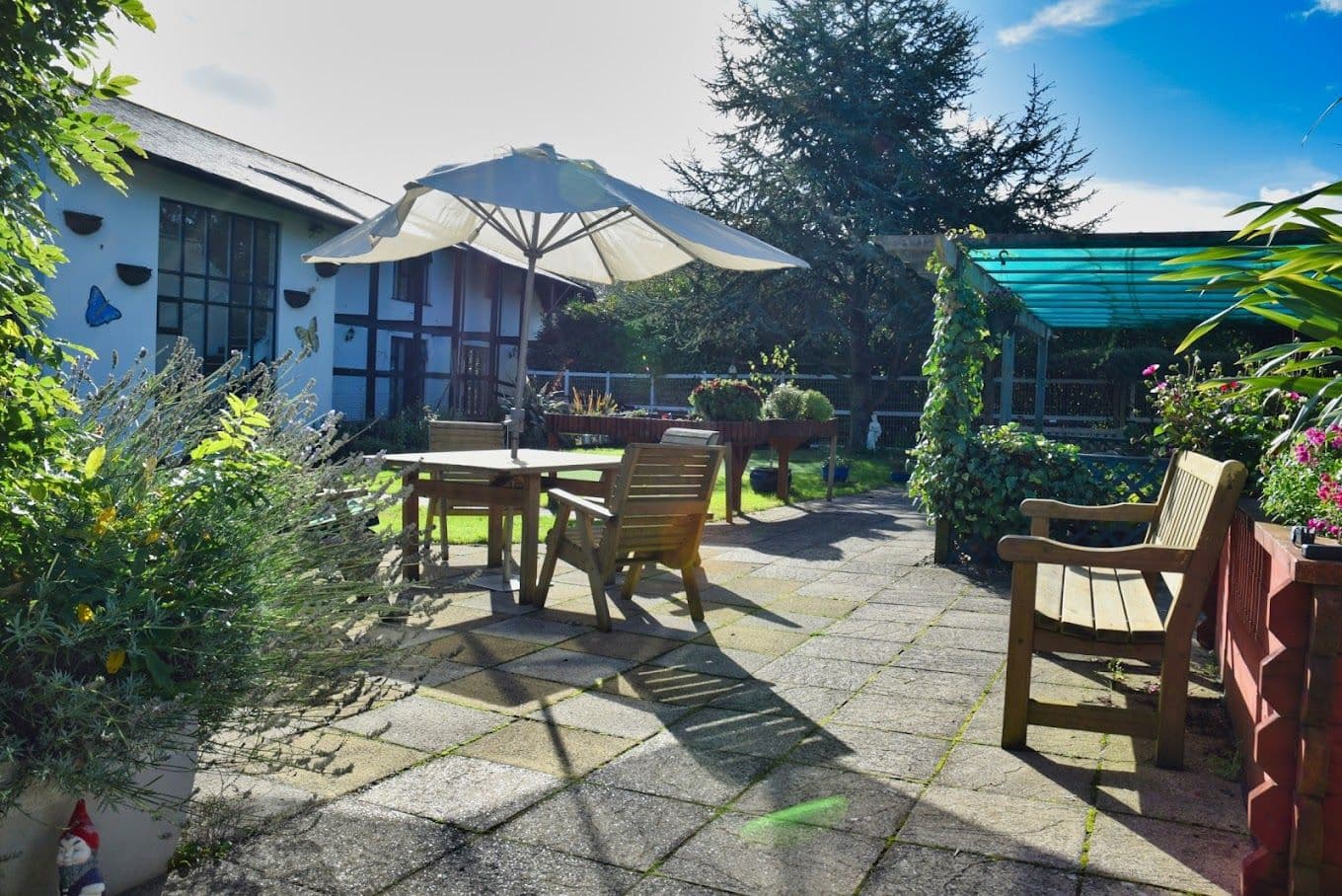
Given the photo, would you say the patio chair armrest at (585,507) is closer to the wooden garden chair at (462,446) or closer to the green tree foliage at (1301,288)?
the wooden garden chair at (462,446)

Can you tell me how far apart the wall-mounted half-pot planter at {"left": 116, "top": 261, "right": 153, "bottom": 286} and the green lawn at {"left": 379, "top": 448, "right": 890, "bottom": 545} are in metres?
5.97

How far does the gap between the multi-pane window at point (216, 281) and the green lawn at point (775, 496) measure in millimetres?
5448

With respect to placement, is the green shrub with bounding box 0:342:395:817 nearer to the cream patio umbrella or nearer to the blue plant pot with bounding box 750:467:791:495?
the cream patio umbrella

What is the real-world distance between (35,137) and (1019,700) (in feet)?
10.1

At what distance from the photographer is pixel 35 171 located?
7.45 ft

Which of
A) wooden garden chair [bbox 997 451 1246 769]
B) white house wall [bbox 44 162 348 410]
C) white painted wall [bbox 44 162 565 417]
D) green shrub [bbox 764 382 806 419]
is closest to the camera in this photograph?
wooden garden chair [bbox 997 451 1246 769]

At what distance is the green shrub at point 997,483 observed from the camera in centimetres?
701

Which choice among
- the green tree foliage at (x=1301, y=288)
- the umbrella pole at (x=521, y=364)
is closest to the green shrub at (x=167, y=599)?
the green tree foliage at (x=1301, y=288)

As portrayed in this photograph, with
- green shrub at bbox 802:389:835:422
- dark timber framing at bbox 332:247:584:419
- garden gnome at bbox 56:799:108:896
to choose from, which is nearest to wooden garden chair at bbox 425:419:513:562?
garden gnome at bbox 56:799:108:896

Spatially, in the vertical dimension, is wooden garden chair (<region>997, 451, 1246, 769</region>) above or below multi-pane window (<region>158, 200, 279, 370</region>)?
below

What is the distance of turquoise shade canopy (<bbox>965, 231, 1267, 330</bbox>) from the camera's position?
23.9 ft

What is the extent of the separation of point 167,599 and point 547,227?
230 inches

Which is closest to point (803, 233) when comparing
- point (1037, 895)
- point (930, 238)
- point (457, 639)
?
point (930, 238)

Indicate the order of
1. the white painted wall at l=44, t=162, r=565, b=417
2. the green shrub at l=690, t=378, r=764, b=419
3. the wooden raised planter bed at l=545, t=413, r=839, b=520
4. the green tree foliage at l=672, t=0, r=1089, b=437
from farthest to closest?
the green tree foliage at l=672, t=0, r=1089, b=437 < the white painted wall at l=44, t=162, r=565, b=417 < the green shrub at l=690, t=378, r=764, b=419 < the wooden raised planter bed at l=545, t=413, r=839, b=520
